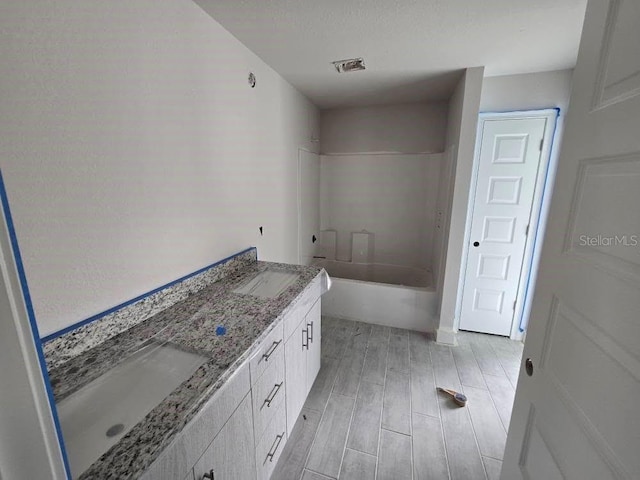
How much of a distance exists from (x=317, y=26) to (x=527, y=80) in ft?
6.26

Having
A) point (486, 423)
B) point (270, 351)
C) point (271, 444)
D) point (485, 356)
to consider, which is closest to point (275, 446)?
point (271, 444)

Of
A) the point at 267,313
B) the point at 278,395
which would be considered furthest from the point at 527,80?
the point at 278,395

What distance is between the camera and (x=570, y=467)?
2.48 ft

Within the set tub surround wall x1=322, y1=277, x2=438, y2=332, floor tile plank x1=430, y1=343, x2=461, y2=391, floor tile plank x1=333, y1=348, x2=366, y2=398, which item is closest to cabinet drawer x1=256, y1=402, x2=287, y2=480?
floor tile plank x1=333, y1=348, x2=366, y2=398

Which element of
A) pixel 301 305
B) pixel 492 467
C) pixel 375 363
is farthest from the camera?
pixel 375 363

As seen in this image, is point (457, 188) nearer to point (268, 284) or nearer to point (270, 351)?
point (268, 284)

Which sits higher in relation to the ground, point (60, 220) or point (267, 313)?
point (60, 220)

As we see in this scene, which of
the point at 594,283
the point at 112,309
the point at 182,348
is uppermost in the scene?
the point at 594,283

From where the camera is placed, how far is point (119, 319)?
111 cm

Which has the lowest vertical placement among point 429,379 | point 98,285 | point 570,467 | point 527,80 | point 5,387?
point 429,379

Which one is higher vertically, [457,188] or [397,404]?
[457,188]

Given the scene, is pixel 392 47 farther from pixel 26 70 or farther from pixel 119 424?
pixel 119 424

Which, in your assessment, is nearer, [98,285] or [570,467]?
[570,467]

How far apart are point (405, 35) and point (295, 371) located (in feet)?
7.11
